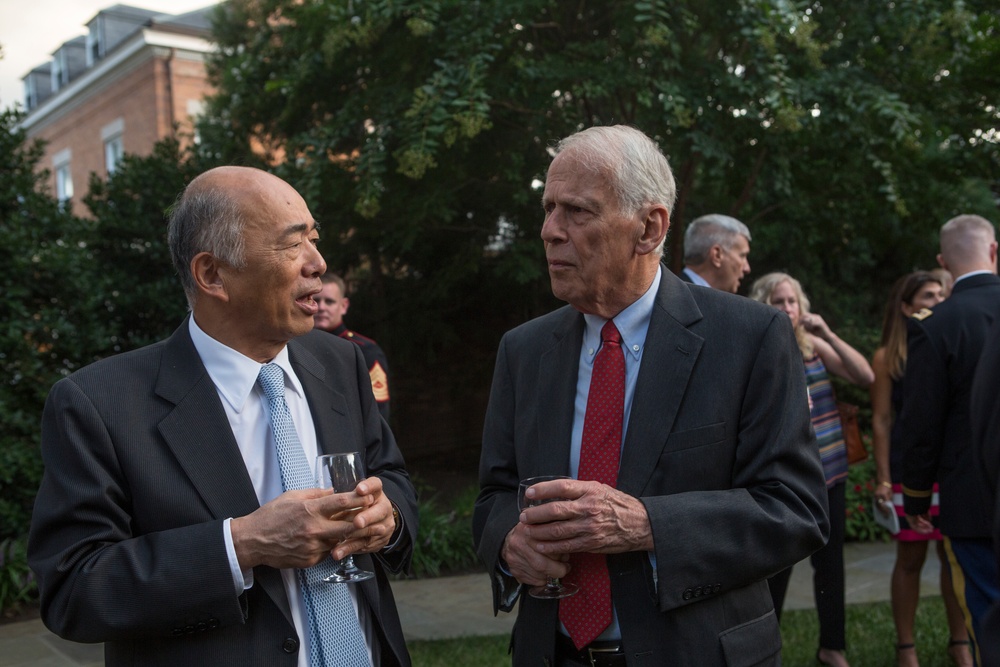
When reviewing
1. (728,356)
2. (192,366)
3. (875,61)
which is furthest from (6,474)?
(875,61)

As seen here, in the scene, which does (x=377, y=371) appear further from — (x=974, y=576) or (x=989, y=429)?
(x=989, y=429)

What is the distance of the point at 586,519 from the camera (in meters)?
2.11

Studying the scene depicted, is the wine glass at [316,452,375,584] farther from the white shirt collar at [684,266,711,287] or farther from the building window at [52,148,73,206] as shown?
the building window at [52,148,73,206]

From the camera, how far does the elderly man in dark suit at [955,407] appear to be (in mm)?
4008

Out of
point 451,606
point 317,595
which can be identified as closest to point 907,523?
point 451,606

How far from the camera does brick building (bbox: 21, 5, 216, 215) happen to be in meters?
21.4

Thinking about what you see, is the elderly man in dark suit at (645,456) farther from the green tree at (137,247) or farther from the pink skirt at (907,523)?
the green tree at (137,247)

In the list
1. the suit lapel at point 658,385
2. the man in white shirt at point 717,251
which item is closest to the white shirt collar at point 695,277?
the man in white shirt at point 717,251

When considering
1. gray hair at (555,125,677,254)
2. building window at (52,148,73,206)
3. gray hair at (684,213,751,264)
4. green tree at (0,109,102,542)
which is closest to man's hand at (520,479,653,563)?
gray hair at (555,125,677,254)

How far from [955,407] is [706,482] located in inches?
103

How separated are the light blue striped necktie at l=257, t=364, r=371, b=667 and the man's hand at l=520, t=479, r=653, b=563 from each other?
59 centimetres

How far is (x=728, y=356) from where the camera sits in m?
2.34

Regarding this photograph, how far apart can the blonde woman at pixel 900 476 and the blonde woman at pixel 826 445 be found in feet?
0.88

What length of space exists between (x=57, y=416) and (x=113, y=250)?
7.34 metres
